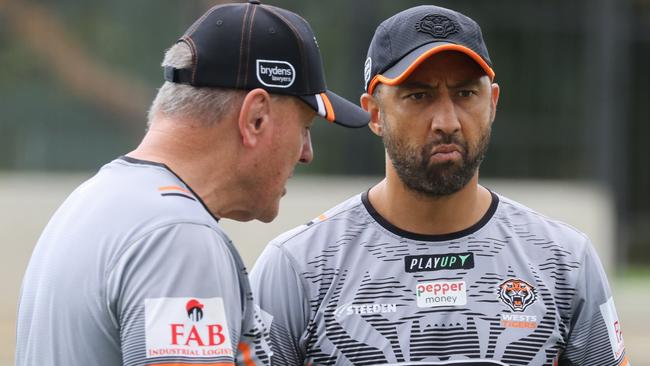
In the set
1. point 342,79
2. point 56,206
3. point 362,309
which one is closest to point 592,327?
point 362,309

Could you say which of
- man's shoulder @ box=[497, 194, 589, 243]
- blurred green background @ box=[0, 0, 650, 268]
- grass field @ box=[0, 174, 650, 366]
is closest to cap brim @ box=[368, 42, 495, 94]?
man's shoulder @ box=[497, 194, 589, 243]

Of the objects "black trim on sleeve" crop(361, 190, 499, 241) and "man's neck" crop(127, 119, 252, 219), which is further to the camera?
"black trim on sleeve" crop(361, 190, 499, 241)

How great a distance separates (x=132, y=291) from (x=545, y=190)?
11.0 meters

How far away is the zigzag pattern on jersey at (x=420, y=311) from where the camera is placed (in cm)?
323

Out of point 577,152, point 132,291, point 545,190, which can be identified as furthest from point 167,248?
point 577,152

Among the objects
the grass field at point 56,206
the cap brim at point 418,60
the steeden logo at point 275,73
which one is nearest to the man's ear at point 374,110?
the cap brim at point 418,60

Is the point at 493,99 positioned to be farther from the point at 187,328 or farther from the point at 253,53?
the point at 187,328

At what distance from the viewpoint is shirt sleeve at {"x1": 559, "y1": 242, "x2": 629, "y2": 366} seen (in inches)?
129

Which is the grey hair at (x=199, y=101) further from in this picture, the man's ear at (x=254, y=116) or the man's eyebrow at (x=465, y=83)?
the man's eyebrow at (x=465, y=83)

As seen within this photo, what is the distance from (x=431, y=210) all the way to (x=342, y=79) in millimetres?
Answer: 10339

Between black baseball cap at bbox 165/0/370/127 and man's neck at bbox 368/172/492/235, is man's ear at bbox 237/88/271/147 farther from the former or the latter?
man's neck at bbox 368/172/492/235

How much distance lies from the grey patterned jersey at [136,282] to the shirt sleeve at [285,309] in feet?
2.09

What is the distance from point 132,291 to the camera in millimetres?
2432

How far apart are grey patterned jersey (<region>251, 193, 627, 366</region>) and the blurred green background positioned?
10072 millimetres
